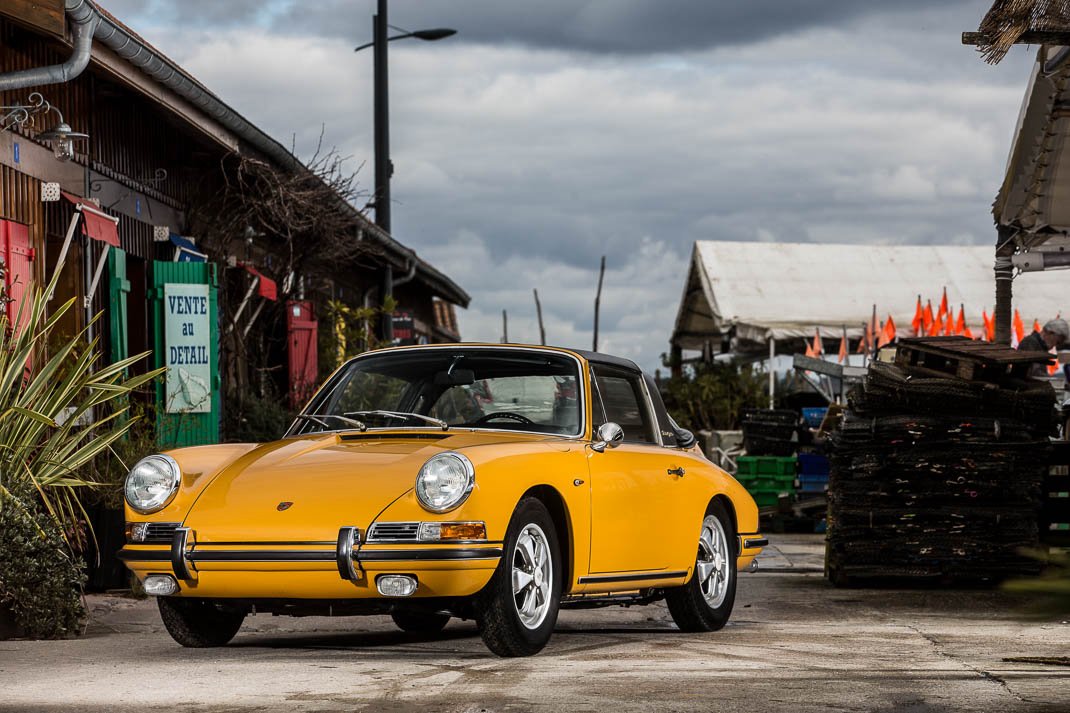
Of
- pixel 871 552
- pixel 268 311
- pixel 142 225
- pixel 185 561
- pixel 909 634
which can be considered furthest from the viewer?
pixel 268 311

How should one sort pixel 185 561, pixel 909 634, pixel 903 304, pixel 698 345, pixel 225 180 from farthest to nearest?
pixel 698 345 → pixel 903 304 → pixel 225 180 → pixel 909 634 → pixel 185 561

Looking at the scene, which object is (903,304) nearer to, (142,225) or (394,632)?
(142,225)

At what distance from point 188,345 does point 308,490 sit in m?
8.75

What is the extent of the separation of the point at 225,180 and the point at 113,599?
769 cm

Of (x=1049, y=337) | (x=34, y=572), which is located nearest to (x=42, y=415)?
(x=34, y=572)

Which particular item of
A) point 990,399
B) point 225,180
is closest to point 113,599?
point 990,399

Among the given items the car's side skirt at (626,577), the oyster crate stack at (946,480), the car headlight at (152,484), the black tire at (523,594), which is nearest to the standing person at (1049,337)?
the oyster crate stack at (946,480)

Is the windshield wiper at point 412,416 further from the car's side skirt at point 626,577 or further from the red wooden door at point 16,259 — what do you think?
the red wooden door at point 16,259

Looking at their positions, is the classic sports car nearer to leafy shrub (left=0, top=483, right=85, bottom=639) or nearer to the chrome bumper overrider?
the chrome bumper overrider

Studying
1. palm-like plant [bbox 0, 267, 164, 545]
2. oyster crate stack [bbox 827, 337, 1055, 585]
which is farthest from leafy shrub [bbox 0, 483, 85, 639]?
oyster crate stack [bbox 827, 337, 1055, 585]

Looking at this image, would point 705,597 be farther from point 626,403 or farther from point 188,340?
point 188,340

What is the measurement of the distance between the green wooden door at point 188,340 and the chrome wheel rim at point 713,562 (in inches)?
275

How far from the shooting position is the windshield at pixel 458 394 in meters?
8.38

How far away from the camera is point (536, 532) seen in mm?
7484
